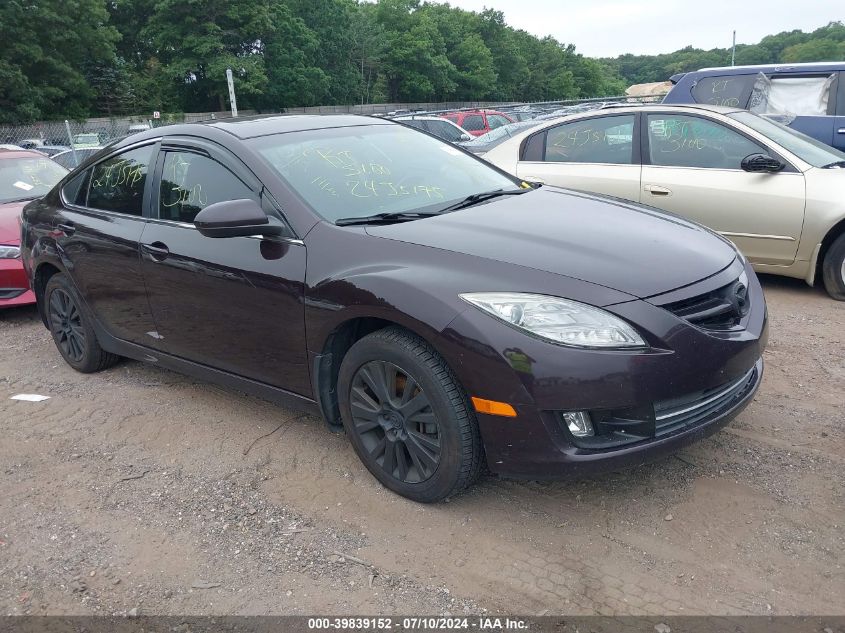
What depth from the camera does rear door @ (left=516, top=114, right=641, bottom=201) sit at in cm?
634

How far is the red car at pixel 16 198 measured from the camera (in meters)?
6.36

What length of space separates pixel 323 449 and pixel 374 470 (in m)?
0.56

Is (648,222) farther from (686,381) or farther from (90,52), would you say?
(90,52)

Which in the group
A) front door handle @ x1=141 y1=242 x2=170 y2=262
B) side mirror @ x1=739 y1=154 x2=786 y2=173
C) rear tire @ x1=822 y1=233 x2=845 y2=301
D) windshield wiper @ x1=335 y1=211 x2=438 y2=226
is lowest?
rear tire @ x1=822 y1=233 x2=845 y2=301

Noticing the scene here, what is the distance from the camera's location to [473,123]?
67.3ft

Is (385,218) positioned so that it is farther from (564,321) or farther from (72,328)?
(72,328)

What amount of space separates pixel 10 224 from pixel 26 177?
123 centimetres

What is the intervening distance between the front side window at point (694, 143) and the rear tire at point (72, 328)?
184 inches

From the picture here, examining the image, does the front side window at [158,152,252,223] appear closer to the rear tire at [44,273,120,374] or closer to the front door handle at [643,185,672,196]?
the rear tire at [44,273,120,374]

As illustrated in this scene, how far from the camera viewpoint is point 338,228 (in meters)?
3.20

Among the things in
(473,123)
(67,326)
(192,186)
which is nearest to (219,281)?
(192,186)

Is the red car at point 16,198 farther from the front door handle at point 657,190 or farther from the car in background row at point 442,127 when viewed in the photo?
the car in background row at point 442,127

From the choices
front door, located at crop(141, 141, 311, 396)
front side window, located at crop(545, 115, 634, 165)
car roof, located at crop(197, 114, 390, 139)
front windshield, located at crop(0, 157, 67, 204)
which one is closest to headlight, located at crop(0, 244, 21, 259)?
front windshield, located at crop(0, 157, 67, 204)

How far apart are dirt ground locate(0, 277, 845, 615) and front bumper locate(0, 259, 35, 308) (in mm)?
2744
